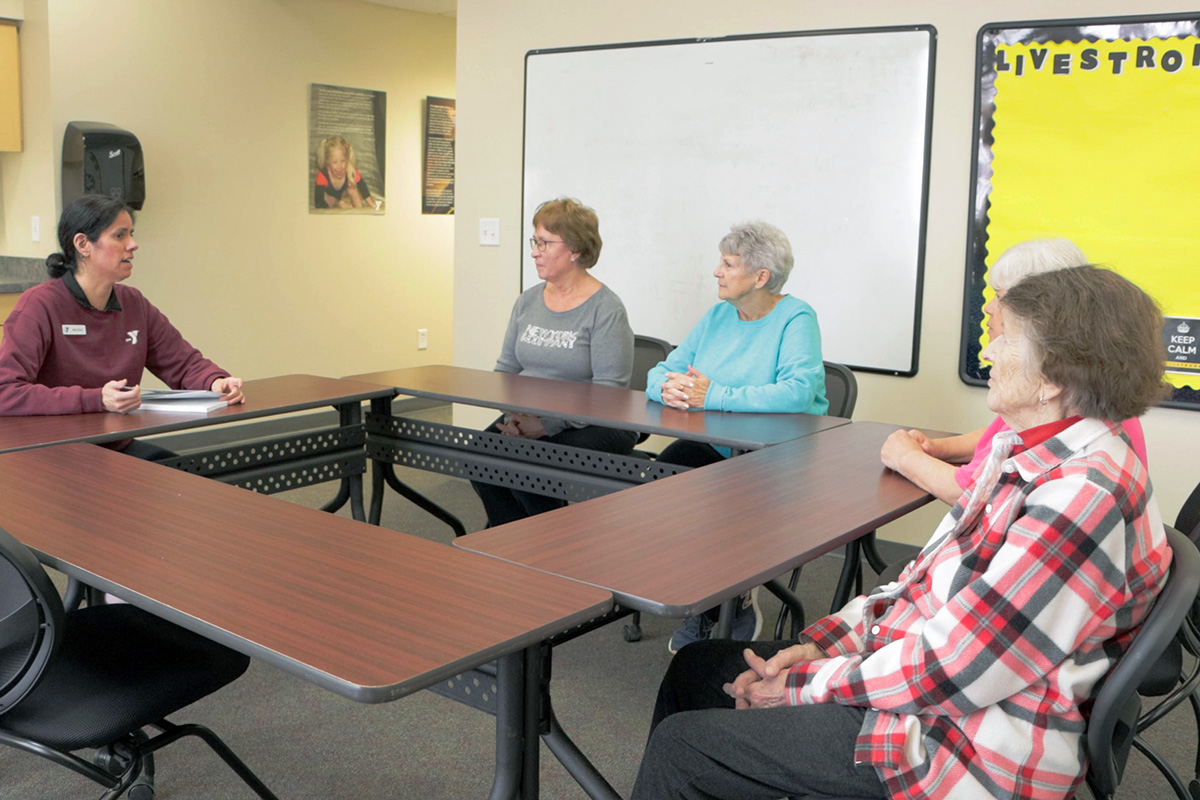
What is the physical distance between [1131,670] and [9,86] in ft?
16.3

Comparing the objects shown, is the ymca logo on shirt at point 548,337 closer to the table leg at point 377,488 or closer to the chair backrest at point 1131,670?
A: the table leg at point 377,488

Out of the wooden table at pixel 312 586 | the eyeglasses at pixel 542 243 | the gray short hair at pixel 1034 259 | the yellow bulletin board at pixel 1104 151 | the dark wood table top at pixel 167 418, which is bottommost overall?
the wooden table at pixel 312 586

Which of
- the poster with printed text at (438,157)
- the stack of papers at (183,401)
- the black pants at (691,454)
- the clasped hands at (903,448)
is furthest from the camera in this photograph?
the poster with printed text at (438,157)

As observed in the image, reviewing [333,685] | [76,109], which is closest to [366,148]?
[76,109]

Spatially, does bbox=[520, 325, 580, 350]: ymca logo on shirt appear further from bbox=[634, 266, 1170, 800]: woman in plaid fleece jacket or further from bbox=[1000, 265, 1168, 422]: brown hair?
bbox=[1000, 265, 1168, 422]: brown hair

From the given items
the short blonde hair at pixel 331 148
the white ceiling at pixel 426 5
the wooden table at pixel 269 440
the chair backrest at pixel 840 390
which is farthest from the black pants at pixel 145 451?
the white ceiling at pixel 426 5

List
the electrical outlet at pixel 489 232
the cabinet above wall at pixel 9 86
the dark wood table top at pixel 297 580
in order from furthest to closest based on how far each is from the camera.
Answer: the electrical outlet at pixel 489 232 < the cabinet above wall at pixel 9 86 < the dark wood table top at pixel 297 580

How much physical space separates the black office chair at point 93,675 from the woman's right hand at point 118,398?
80 cm

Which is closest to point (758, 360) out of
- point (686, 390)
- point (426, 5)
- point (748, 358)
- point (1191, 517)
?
point (748, 358)

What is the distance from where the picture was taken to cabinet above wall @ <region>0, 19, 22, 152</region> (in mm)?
4551

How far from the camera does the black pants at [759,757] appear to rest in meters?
1.35

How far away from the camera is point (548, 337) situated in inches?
137

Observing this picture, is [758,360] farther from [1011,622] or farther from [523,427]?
[1011,622]

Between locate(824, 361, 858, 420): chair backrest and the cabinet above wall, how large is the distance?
3755 mm
